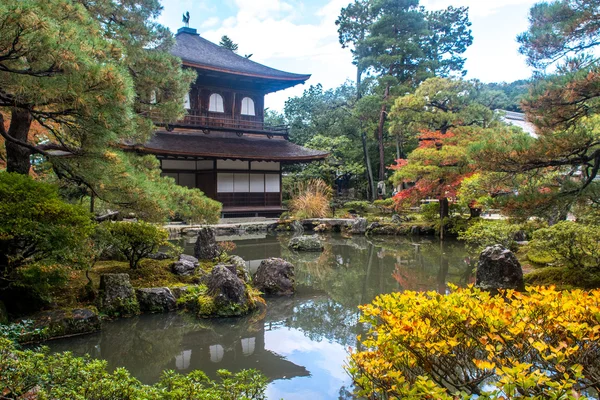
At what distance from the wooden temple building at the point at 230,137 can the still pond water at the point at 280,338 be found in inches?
350

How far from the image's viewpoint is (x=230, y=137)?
17844 millimetres

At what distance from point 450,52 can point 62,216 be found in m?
25.5

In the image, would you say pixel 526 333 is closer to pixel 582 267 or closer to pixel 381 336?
pixel 381 336

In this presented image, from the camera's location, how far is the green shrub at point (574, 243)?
5.66 meters

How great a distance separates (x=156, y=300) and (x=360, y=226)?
1103 centimetres

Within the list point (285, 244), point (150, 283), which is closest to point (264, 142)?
point (285, 244)

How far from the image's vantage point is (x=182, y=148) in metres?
15.4

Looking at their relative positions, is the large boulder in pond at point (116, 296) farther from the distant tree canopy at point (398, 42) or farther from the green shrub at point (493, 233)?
the distant tree canopy at point (398, 42)

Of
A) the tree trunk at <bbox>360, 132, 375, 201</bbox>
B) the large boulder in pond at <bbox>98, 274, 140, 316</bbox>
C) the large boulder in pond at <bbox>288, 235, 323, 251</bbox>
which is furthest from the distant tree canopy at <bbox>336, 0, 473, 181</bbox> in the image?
the large boulder in pond at <bbox>98, 274, 140, 316</bbox>

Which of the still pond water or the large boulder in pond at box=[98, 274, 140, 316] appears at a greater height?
the large boulder in pond at box=[98, 274, 140, 316]

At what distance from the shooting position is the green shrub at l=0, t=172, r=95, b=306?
4.20 m

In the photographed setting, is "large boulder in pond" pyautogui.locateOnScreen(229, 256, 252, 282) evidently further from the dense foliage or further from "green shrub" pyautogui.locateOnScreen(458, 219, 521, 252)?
"green shrub" pyautogui.locateOnScreen(458, 219, 521, 252)

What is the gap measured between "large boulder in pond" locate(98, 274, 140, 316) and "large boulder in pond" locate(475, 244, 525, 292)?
502cm

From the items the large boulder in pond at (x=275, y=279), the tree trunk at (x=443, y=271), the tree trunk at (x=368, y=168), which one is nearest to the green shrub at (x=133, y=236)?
the large boulder in pond at (x=275, y=279)
